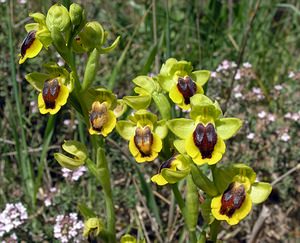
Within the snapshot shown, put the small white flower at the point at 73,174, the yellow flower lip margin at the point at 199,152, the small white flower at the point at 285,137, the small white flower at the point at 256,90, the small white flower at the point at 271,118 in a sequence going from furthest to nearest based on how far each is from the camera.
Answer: the small white flower at the point at 256,90, the small white flower at the point at 271,118, the small white flower at the point at 285,137, the small white flower at the point at 73,174, the yellow flower lip margin at the point at 199,152

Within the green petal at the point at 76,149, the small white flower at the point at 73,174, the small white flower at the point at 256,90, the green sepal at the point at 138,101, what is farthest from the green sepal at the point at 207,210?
the small white flower at the point at 256,90

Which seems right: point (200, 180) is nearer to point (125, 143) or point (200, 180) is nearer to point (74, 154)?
point (74, 154)

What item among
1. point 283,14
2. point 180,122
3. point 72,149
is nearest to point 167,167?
point 180,122

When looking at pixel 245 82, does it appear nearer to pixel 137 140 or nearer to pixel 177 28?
pixel 177 28

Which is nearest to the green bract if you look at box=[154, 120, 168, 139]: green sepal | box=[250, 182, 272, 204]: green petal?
box=[154, 120, 168, 139]: green sepal

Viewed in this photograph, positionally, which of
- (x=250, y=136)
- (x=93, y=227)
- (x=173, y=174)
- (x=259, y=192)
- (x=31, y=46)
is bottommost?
(x=250, y=136)

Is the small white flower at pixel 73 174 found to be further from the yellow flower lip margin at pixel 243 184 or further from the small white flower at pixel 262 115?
the yellow flower lip margin at pixel 243 184

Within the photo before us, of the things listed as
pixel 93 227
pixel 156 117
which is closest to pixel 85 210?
pixel 93 227
